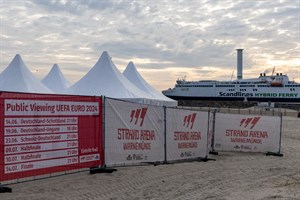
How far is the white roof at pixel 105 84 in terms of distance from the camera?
24344mm

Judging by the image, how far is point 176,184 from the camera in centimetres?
953

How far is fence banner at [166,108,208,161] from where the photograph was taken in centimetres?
1255

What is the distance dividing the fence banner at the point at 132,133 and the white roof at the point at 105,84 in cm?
1178

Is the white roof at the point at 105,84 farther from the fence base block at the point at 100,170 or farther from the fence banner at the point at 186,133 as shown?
the fence base block at the point at 100,170

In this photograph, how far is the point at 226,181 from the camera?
10.0 meters

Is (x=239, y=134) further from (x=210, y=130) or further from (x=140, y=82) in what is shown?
(x=140, y=82)

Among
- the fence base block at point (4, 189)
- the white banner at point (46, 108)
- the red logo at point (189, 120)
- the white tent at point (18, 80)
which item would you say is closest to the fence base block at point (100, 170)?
the white banner at point (46, 108)

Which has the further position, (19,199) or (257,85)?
(257,85)

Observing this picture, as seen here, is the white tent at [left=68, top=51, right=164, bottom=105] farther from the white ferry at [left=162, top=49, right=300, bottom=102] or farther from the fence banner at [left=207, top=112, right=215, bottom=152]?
the white ferry at [left=162, top=49, right=300, bottom=102]

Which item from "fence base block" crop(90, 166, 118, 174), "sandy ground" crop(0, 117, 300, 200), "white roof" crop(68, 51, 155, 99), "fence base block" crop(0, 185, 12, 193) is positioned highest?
"white roof" crop(68, 51, 155, 99)

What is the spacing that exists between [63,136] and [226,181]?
3.91m

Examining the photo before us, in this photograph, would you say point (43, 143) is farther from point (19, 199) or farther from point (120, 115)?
point (120, 115)

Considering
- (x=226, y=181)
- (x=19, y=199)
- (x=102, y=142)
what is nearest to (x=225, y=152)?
(x=226, y=181)

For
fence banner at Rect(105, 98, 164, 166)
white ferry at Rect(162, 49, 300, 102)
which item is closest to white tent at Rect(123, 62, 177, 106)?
fence banner at Rect(105, 98, 164, 166)
